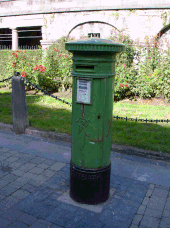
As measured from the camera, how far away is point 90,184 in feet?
10.6

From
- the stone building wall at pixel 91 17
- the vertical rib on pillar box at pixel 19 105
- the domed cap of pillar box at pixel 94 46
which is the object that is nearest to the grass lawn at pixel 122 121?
the vertical rib on pillar box at pixel 19 105

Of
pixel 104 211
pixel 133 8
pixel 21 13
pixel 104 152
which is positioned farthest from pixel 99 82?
pixel 21 13

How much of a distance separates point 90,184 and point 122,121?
3.68 m

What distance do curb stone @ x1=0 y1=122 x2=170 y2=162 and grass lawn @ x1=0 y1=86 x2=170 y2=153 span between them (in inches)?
7.8

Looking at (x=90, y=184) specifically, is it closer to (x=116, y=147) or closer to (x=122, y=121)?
(x=116, y=147)

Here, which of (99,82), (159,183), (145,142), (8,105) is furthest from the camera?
(8,105)

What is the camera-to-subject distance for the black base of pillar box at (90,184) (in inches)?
126

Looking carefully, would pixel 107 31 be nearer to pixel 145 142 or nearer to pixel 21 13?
pixel 21 13

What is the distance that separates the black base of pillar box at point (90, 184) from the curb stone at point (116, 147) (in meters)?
1.62

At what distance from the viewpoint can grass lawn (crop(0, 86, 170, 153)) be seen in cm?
526

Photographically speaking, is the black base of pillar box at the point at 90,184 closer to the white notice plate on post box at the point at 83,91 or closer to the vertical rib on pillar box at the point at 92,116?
the vertical rib on pillar box at the point at 92,116

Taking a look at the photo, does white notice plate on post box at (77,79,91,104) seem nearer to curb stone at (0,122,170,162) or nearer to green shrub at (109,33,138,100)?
curb stone at (0,122,170,162)

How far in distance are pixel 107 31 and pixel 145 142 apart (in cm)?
754

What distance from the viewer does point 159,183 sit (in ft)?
12.6
